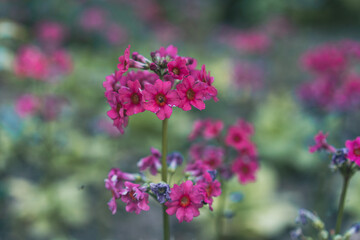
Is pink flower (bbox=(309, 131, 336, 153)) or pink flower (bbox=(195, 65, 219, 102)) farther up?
pink flower (bbox=(195, 65, 219, 102))

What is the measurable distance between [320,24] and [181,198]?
42.7ft

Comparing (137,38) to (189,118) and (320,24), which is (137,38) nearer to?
(189,118)

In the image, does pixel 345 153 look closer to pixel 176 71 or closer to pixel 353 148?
pixel 353 148

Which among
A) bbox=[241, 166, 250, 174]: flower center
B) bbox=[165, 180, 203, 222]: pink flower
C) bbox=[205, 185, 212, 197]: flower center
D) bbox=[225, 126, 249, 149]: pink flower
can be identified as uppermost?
bbox=[225, 126, 249, 149]: pink flower

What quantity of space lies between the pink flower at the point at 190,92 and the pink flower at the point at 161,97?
0.08 ft

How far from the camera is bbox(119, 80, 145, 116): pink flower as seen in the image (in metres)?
1.42

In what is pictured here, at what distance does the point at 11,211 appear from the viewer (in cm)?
381

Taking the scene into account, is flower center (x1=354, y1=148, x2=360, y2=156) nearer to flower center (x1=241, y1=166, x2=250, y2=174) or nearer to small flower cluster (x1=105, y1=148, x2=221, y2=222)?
small flower cluster (x1=105, y1=148, x2=221, y2=222)

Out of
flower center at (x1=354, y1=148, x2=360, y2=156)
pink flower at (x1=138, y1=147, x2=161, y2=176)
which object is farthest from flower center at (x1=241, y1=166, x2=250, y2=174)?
flower center at (x1=354, y1=148, x2=360, y2=156)

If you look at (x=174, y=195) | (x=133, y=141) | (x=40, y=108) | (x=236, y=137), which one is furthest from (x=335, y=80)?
(x=40, y=108)

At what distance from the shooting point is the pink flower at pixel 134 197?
1.43 m

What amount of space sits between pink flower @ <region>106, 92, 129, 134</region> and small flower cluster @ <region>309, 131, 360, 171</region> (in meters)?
0.87

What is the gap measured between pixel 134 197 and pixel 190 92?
18.5 inches

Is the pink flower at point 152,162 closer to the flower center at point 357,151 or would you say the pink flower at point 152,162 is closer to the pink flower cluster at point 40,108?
the flower center at point 357,151
